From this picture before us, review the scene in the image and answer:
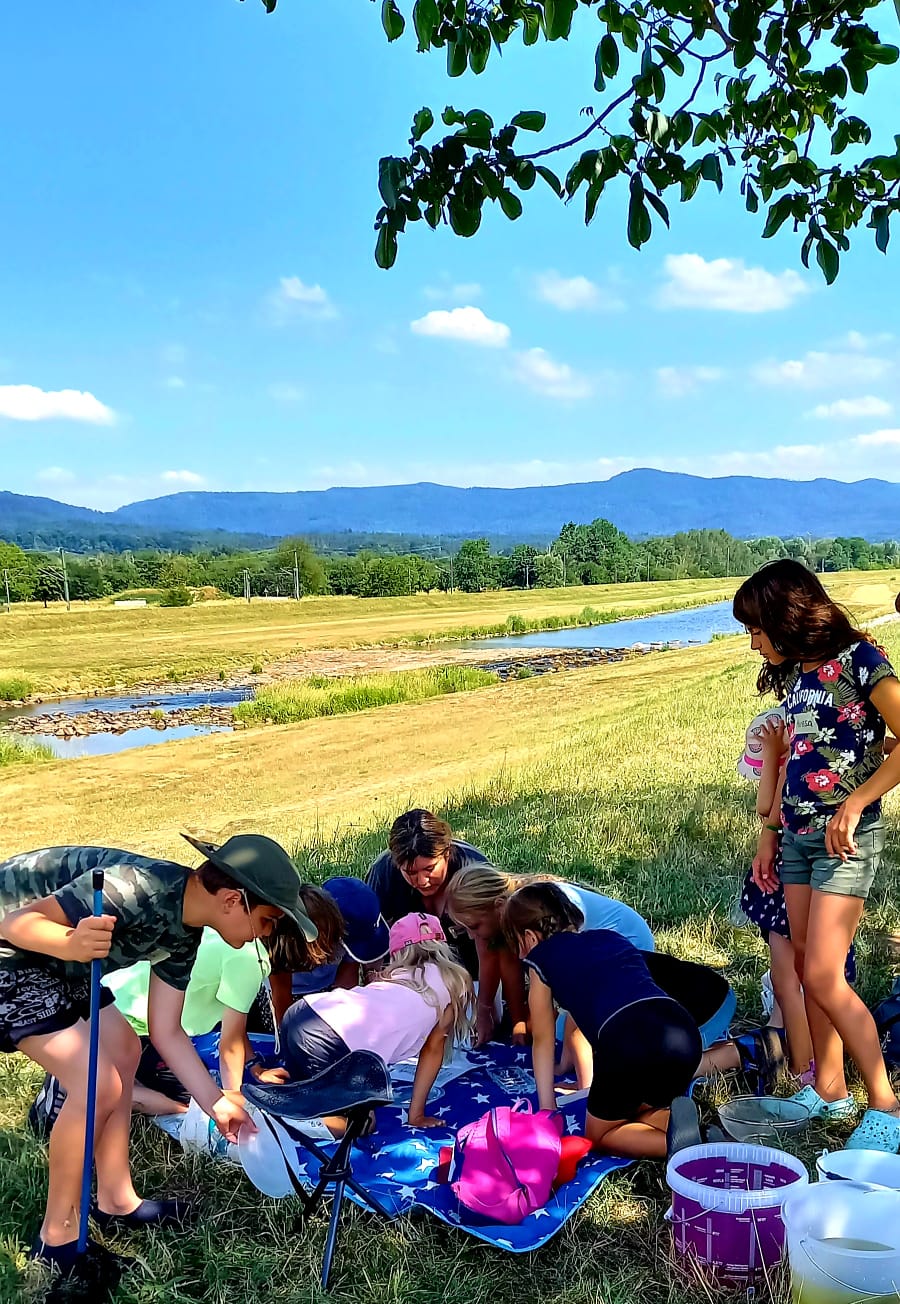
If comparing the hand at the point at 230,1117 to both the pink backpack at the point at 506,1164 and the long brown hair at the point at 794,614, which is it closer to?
the pink backpack at the point at 506,1164

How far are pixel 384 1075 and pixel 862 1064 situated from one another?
1.42 m

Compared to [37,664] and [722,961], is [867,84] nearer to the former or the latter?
[722,961]

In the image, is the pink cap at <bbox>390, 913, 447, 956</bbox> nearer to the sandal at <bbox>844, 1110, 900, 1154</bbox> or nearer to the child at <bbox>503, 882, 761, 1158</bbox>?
the child at <bbox>503, 882, 761, 1158</bbox>

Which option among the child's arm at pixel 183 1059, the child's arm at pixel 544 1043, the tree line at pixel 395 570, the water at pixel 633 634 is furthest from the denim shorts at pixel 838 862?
the tree line at pixel 395 570

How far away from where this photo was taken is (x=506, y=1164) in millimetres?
2840

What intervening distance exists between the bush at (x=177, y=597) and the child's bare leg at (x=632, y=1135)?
8104 cm

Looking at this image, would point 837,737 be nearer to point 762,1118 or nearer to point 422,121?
point 762,1118

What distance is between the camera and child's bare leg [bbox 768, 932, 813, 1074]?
3.51 m

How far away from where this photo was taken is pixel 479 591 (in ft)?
324

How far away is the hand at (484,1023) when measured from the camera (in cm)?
397

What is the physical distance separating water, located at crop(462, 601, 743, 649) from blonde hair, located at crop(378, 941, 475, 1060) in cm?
4321

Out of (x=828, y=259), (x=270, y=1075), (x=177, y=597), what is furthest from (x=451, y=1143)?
(x=177, y=597)

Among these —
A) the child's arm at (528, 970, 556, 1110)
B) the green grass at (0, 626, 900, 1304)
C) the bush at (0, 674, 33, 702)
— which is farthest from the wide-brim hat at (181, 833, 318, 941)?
the bush at (0, 674, 33, 702)

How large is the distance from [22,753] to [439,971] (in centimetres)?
2234
